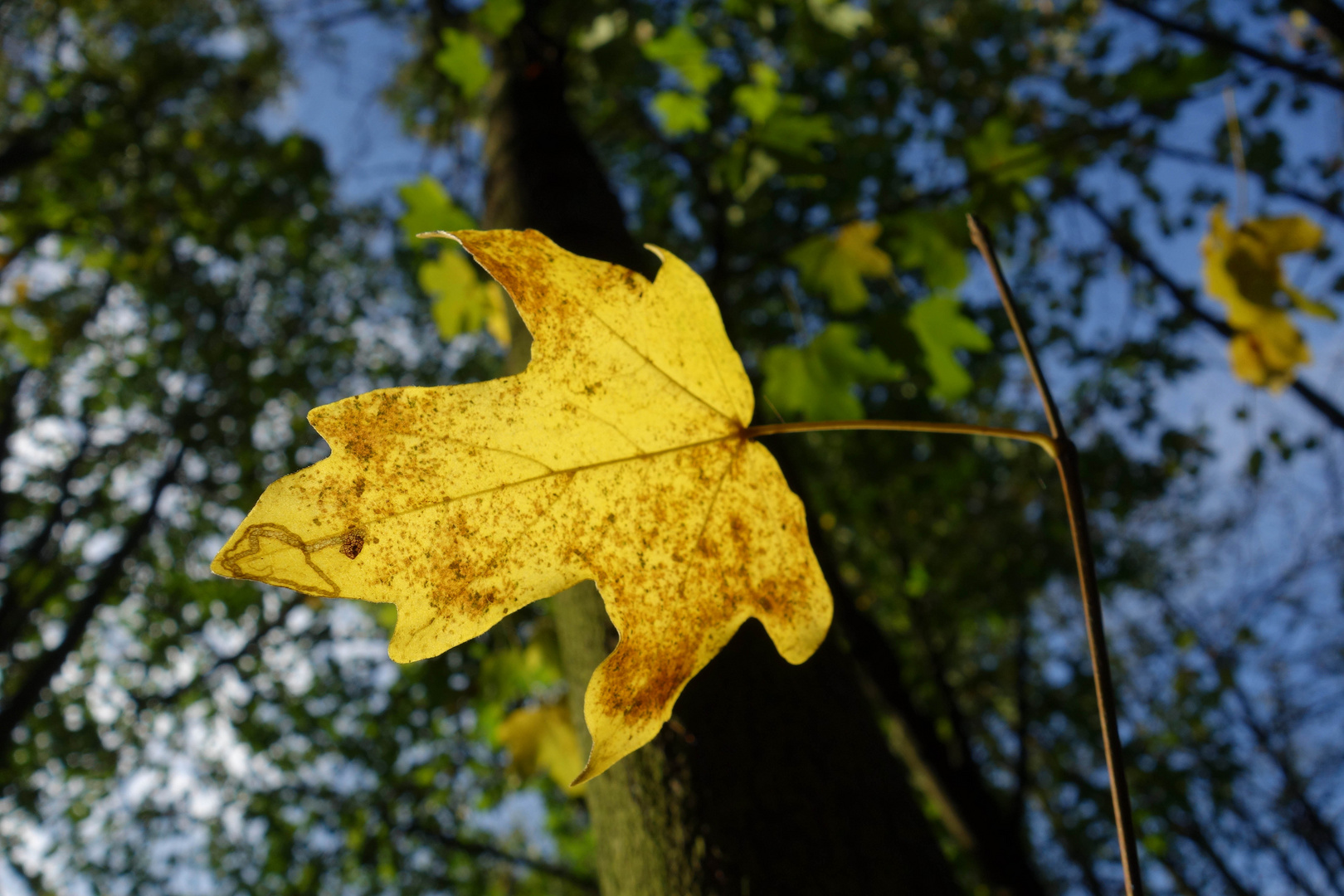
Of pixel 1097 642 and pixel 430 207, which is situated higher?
pixel 1097 642

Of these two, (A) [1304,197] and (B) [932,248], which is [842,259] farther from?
(A) [1304,197]

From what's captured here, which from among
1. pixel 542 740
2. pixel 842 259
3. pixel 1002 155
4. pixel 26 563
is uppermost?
pixel 1002 155

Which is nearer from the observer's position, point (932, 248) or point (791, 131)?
point (791, 131)

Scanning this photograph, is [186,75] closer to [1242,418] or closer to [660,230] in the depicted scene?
[660,230]

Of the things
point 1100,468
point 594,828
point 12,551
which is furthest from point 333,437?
point 12,551

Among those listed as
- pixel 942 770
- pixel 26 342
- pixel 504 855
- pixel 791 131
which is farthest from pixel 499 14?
pixel 26 342

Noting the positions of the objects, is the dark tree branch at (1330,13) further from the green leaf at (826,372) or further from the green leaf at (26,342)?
the green leaf at (26,342)

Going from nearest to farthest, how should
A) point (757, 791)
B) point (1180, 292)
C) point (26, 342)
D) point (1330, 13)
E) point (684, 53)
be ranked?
point (757, 791), point (1330, 13), point (684, 53), point (1180, 292), point (26, 342)
